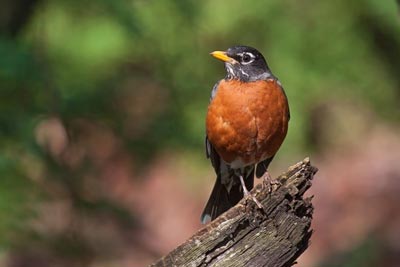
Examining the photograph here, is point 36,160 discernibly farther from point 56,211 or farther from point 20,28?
point 20,28

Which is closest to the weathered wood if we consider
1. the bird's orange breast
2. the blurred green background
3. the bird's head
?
the bird's orange breast

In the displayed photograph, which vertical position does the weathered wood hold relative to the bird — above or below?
below

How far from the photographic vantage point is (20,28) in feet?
25.3

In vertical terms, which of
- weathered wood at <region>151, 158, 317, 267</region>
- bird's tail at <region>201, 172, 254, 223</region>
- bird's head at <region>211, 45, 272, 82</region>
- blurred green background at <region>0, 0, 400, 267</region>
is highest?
blurred green background at <region>0, 0, 400, 267</region>

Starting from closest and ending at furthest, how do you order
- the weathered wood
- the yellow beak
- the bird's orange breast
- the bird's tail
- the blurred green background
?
the weathered wood
the bird's orange breast
the bird's tail
the yellow beak
the blurred green background

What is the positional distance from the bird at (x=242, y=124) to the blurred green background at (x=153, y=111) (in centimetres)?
130

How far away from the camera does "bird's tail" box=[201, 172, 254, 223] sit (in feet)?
18.6

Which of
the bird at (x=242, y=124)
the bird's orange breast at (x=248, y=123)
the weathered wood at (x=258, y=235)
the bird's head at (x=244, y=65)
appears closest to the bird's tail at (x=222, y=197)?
the bird at (x=242, y=124)

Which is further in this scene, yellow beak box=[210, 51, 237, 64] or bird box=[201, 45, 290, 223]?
yellow beak box=[210, 51, 237, 64]

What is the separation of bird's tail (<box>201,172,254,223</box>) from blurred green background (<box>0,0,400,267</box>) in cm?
140

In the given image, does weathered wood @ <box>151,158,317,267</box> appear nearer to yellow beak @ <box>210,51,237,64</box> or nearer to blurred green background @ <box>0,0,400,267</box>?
yellow beak @ <box>210,51,237,64</box>

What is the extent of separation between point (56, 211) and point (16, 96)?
831 millimetres

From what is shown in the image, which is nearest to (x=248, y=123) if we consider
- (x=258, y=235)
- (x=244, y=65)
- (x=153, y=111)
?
(x=244, y=65)

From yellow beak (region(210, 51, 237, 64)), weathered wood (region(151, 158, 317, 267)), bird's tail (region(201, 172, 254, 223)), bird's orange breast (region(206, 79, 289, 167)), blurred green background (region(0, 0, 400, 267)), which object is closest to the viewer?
weathered wood (region(151, 158, 317, 267))
